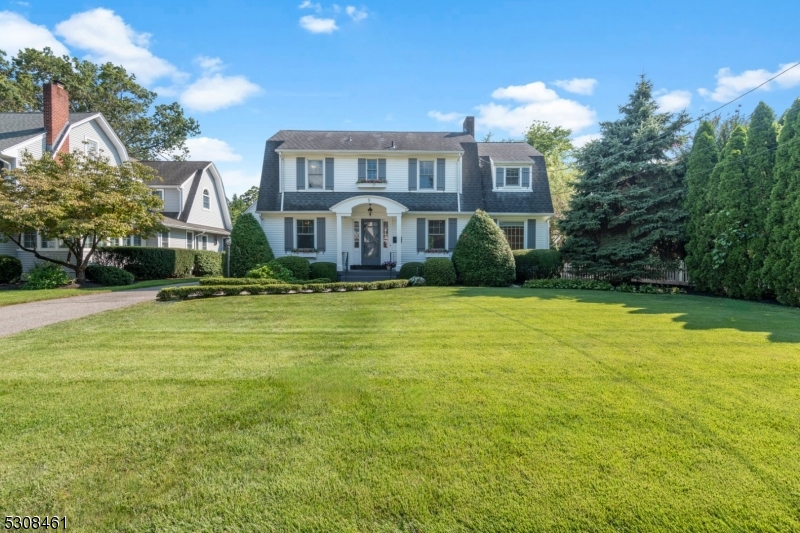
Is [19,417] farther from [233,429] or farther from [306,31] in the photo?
[306,31]

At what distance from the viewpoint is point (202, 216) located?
24.6m

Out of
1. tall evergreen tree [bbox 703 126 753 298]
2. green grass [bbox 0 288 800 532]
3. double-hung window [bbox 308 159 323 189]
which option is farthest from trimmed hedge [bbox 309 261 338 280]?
tall evergreen tree [bbox 703 126 753 298]

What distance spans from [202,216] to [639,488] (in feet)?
88.3

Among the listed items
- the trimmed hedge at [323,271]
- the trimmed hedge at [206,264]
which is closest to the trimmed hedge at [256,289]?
the trimmed hedge at [323,271]

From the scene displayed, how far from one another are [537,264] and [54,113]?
75.0ft

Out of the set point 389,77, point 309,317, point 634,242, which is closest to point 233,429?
point 309,317

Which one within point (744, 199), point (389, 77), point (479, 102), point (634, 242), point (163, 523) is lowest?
point (163, 523)

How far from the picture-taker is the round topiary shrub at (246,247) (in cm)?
1483

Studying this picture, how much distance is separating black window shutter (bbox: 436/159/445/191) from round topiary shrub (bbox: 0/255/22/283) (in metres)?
17.7

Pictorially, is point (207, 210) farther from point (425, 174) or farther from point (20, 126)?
point (425, 174)

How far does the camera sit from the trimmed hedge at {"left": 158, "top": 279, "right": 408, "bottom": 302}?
10.0 meters

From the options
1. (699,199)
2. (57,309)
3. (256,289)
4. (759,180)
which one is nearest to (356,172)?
(256,289)

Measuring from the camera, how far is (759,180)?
11.4 metres

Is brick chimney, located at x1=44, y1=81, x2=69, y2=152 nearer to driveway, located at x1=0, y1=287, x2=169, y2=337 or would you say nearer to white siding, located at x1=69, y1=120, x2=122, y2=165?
white siding, located at x1=69, y1=120, x2=122, y2=165
